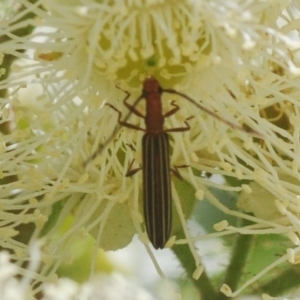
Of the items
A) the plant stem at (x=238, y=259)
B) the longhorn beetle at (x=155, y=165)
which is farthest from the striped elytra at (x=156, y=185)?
the plant stem at (x=238, y=259)

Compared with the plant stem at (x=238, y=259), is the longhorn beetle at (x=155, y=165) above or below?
above

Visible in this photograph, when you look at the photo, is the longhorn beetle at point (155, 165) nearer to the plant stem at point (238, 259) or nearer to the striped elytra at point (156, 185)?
the striped elytra at point (156, 185)

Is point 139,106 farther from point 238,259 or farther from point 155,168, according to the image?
point 238,259

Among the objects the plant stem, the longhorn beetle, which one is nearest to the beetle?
the longhorn beetle

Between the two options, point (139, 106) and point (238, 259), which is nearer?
point (139, 106)

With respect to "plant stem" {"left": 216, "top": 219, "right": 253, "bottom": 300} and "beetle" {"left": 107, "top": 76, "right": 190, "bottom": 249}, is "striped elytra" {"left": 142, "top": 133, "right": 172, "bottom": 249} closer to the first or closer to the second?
"beetle" {"left": 107, "top": 76, "right": 190, "bottom": 249}

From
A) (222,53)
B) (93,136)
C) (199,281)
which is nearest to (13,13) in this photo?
(93,136)

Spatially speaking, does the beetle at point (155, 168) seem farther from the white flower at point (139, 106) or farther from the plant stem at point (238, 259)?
the plant stem at point (238, 259)

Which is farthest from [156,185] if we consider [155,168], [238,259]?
[238,259]

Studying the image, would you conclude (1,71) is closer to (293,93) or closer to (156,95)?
(156,95)

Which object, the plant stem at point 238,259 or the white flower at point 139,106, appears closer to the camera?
the white flower at point 139,106
